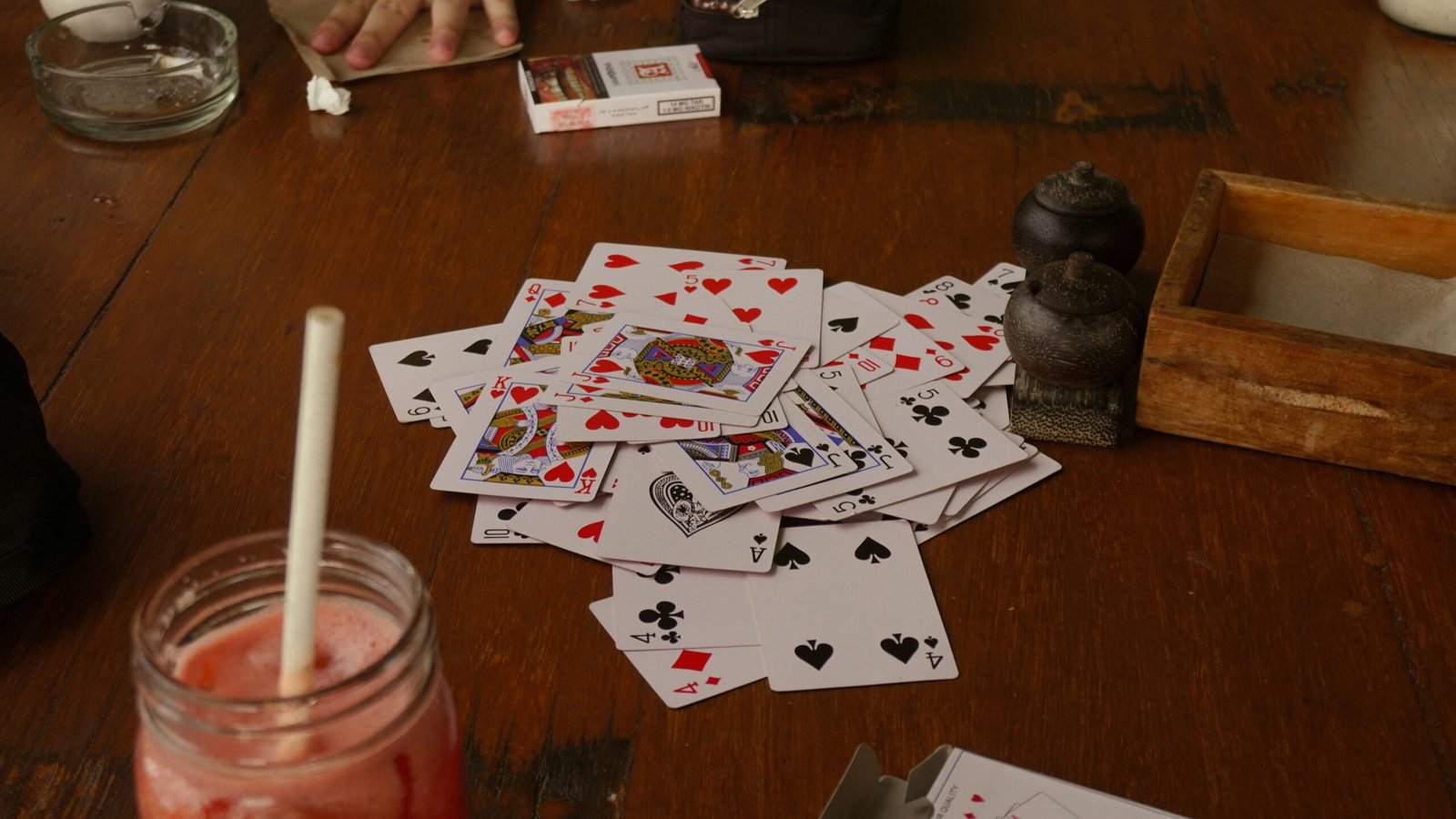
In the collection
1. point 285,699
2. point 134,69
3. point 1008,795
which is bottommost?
point 134,69

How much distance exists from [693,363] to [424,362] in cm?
28

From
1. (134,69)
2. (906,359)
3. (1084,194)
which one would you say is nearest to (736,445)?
(906,359)

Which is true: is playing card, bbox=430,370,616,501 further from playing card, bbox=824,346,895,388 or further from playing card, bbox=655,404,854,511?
playing card, bbox=824,346,895,388

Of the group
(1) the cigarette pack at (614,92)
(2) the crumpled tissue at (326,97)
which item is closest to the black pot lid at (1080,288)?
(1) the cigarette pack at (614,92)

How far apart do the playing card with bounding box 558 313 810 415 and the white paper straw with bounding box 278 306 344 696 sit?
786 millimetres

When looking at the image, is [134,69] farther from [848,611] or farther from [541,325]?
[848,611]

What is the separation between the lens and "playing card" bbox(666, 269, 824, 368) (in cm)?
146

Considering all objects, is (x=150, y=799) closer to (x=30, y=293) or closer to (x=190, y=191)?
(x=30, y=293)

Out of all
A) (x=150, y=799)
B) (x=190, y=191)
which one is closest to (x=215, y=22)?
(x=190, y=191)

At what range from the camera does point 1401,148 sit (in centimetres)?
180

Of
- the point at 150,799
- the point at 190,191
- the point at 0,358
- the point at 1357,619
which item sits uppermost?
the point at 150,799

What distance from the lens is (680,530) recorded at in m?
1.16

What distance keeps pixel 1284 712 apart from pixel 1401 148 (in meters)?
1.10

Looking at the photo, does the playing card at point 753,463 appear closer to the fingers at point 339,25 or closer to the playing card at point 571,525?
the playing card at point 571,525
